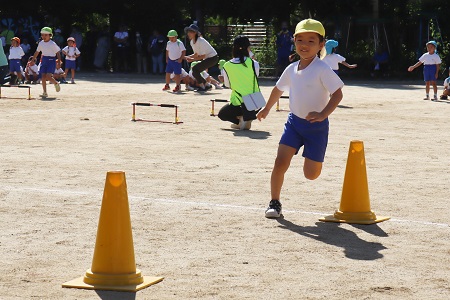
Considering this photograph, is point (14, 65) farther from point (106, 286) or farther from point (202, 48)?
point (106, 286)

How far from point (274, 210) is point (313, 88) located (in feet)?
3.71

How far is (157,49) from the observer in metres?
37.7

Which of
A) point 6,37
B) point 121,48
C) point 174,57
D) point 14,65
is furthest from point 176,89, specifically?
point 6,37

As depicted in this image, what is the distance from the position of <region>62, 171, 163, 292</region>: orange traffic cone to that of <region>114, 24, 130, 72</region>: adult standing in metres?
32.1

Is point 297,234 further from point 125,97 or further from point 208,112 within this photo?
point 125,97

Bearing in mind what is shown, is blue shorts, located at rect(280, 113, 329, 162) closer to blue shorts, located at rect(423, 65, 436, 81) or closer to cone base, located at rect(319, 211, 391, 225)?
cone base, located at rect(319, 211, 391, 225)

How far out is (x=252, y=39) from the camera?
47906 millimetres

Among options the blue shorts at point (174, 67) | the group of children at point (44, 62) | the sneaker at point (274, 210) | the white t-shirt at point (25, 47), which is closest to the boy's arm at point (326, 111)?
the sneaker at point (274, 210)

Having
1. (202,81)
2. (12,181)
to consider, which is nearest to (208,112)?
(202,81)

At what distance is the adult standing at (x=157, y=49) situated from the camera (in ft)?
123

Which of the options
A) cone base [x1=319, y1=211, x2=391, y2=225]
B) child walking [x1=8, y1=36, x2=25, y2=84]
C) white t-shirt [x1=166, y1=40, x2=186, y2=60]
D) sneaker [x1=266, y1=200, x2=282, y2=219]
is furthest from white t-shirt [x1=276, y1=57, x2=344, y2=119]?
child walking [x1=8, y1=36, x2=25, y2=84]

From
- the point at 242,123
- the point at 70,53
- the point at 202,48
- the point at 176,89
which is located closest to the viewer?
the point at 242,123

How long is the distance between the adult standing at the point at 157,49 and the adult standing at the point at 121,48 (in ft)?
3.18

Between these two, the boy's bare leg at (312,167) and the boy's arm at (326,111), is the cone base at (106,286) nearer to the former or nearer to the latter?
the boy's arm at (326,111)
